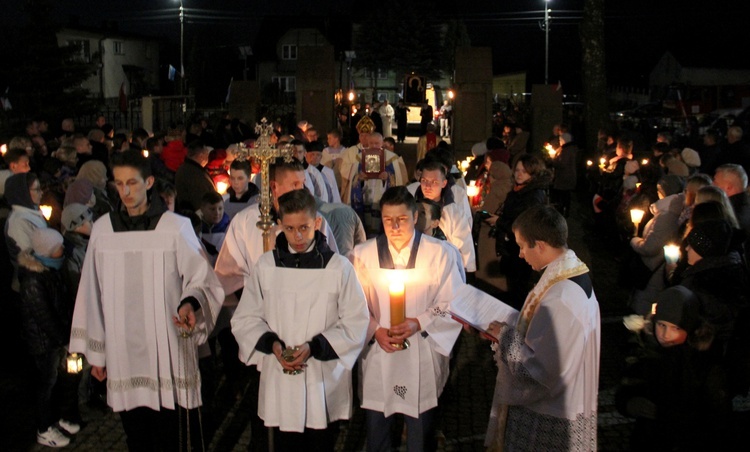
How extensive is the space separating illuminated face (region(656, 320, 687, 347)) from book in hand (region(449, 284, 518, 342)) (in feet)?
2.80

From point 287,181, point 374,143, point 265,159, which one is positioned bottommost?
point 287,181

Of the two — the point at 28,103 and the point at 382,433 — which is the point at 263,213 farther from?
the point at 28,103

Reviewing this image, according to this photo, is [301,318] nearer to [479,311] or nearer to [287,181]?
[479,311]

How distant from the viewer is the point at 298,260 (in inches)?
191

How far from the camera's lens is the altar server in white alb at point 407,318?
17.3 ft

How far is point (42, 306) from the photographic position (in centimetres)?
612

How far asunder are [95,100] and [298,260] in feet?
91.3

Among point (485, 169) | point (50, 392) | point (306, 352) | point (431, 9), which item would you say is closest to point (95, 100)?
point (485, 169)

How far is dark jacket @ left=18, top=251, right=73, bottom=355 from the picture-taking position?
6117 millimetres

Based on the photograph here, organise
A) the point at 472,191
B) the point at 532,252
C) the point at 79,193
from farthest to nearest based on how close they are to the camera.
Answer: the point at 472,191 < the point at 79,193 < the point at 532,252

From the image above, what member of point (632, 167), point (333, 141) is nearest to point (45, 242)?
point (333, 141)

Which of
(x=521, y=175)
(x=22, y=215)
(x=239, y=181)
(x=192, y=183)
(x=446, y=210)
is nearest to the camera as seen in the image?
(x=22, y=215)

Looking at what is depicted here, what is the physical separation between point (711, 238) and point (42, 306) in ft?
15.6

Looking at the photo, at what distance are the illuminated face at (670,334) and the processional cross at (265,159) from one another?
2.55m
